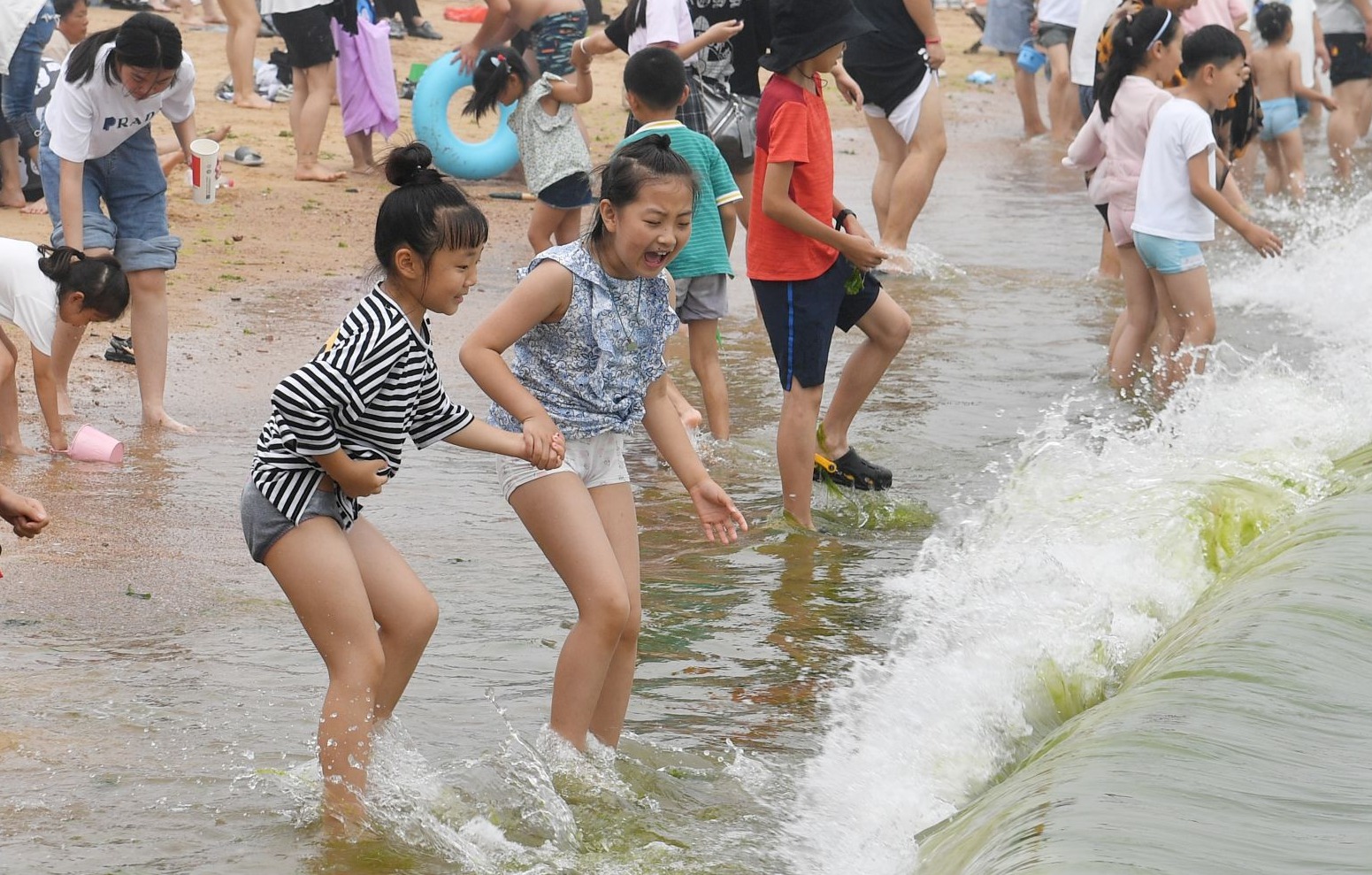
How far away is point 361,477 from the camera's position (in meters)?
3.86

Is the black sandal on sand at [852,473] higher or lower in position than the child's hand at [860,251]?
lower

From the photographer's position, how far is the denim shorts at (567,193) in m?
9.22

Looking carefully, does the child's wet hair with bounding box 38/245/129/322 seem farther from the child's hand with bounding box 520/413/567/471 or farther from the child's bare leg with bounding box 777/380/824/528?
the child's hand with bounding box 520/413/567/471

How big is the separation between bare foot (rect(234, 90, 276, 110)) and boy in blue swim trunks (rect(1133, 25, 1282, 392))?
9.29 meters

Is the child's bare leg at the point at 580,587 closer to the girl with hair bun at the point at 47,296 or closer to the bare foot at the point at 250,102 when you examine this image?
the girl with hair bun at the point at 47,296

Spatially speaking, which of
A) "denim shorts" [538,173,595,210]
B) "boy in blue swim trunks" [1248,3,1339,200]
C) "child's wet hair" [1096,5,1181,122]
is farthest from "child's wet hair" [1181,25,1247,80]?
"boy in blue swim trunks" [1248,3,1339,200]

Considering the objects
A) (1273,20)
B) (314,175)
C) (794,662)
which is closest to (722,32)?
(794,662)

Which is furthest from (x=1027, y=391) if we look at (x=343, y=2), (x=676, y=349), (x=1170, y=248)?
(x=343, y=2)

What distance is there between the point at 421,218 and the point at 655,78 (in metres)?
3.06

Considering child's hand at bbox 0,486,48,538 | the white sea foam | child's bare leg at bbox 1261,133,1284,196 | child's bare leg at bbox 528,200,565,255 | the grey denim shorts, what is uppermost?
the grey denim shorts

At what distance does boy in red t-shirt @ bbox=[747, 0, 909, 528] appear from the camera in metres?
5.98

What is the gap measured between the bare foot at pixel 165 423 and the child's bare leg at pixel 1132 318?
434 cm

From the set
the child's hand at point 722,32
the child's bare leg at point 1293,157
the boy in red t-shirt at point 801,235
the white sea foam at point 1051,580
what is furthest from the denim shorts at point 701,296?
the child's bare leg at point 1293,157

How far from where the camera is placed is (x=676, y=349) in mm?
9469
